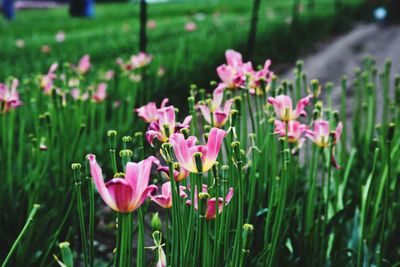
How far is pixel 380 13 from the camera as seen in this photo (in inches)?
441

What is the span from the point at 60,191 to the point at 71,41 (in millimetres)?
4649

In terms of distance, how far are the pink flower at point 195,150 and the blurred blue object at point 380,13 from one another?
433 inches

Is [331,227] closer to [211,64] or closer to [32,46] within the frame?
[211,64]

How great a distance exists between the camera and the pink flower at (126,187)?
2.69ft

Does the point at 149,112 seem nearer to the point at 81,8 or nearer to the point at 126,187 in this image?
the point at 126,187

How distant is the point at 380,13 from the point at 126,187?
11307mm

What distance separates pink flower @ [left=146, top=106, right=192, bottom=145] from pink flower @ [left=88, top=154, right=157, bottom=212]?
0.25 meters

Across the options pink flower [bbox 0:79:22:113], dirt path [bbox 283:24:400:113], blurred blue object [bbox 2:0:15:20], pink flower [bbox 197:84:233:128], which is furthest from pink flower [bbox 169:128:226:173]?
blurred blue object [bbox 2:0:15:20]

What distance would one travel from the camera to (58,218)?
5.76ft

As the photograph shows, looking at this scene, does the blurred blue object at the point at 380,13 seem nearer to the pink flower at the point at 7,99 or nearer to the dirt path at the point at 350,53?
the dirt path at the point at 350,53

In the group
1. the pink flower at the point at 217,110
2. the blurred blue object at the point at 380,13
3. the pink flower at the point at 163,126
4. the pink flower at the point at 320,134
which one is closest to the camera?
the pink flower at the point at 163,126

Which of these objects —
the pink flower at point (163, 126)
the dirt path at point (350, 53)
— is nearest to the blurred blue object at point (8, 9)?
the dirt path at point (350, 53)

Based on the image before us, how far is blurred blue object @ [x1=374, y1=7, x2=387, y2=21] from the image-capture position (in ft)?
36.5

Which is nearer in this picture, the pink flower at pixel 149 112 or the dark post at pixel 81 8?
the pink flower at pixel 149 112
